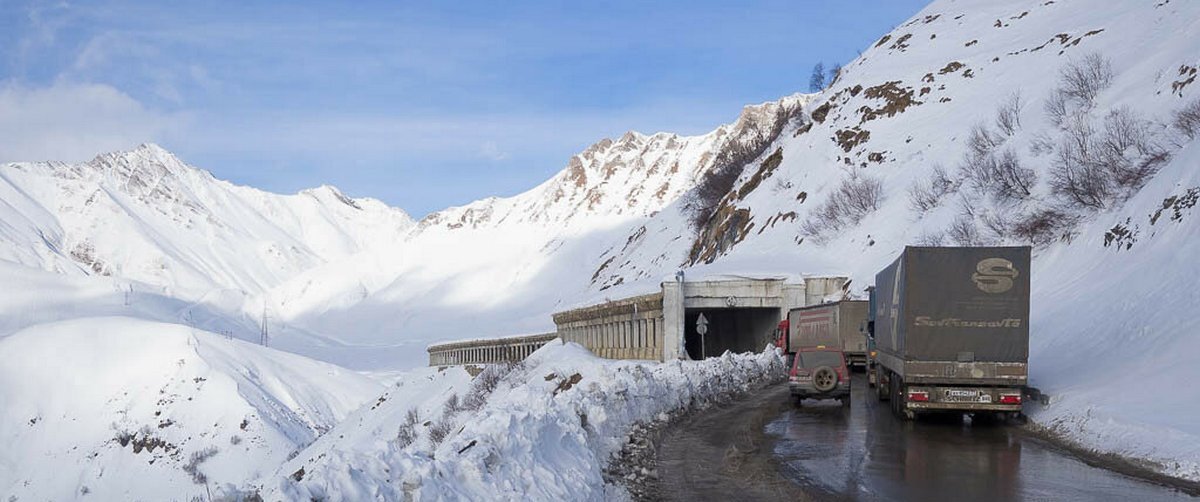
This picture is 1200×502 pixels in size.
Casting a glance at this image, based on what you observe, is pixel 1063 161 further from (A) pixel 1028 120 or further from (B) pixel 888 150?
(B) pixel 888 150

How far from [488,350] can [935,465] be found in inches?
3284

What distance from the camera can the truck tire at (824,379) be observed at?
1011 inches

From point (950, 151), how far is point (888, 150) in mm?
8421

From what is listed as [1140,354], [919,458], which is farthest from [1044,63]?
[919,458]

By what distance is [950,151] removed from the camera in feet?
218

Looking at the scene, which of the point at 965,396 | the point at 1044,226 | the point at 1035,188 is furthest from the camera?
the point at 1035,188

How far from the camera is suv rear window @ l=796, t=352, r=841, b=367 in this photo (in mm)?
26109

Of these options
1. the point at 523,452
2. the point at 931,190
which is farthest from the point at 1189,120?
the point at 523,452

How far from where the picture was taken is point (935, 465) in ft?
49.6

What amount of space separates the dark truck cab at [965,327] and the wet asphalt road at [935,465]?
743 millimetres

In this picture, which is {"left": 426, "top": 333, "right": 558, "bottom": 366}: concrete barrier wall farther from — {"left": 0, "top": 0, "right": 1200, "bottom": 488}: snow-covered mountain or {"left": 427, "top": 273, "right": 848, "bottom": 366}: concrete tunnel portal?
{"left": 427, "top": 273, "right": 848, "bottom": 366}: concrete tunnel portal

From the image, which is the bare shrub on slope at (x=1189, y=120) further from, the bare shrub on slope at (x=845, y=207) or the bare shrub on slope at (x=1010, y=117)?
the bare shrub on slope at (x=845, y=207)

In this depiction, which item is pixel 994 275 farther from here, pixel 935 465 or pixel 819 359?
pixel 819 359

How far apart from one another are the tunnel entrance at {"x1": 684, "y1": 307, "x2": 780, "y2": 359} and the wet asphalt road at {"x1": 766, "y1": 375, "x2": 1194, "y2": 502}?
39.6 meters
